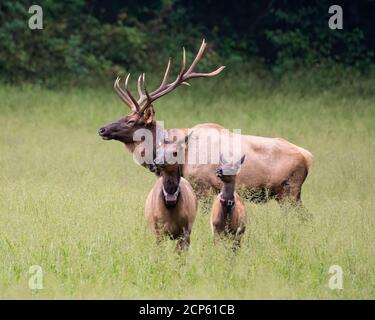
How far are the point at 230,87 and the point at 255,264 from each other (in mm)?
11811

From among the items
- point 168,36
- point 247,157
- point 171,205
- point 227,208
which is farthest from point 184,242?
point 168,36

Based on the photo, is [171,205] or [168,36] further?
[168,36]

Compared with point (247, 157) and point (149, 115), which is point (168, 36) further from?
point (149, 115)

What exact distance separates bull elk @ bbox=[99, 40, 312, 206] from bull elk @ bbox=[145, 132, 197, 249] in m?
1.83

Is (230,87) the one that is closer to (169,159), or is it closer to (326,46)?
(326,46)

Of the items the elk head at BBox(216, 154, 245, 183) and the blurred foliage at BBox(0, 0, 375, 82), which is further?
the blurred foliage at BBox(0, 0, 375, 82)

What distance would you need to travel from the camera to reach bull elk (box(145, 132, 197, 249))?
786cm

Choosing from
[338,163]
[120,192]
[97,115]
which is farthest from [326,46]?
[120,192]

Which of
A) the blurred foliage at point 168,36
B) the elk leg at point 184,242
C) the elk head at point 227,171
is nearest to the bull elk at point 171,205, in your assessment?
the elk leg at point 184,242

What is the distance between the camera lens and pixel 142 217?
9.22 meters

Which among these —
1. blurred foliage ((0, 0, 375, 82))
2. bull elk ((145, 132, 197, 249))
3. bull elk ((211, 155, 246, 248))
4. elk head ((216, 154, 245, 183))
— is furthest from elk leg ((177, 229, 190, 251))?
blurred foliage ((0, 0, 375, 82))

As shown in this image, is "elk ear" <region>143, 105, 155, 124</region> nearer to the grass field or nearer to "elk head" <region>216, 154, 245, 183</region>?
the grass field

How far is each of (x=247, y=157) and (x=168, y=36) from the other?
38.3 ft

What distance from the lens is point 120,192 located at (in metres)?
10.6
